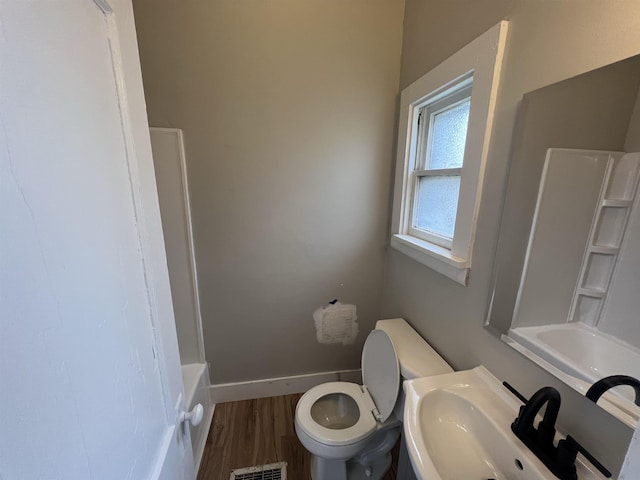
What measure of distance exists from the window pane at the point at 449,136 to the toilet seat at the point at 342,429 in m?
1.27

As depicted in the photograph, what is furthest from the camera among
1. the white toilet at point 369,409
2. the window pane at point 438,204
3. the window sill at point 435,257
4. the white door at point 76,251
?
the window pane at point 438,204

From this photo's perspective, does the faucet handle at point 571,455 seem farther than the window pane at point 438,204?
No

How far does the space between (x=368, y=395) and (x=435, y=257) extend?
825mm

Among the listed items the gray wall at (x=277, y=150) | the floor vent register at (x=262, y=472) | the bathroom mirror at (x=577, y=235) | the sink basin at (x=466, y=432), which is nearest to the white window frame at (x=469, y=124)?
the bathroom mirror at (x=577, y=235)

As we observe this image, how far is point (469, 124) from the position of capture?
102 cm

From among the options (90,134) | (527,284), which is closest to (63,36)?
(90,134)

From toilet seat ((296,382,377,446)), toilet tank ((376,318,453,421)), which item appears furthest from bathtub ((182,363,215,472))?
toilet tank ((376,318,453,421))

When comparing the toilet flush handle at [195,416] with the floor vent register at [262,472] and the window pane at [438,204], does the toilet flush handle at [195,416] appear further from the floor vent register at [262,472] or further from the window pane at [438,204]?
the window pane at [438,204]

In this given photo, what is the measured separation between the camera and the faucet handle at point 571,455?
0.62 m

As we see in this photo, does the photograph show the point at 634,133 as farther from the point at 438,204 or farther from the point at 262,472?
the point at 262,472

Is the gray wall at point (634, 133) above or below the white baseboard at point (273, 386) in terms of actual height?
above

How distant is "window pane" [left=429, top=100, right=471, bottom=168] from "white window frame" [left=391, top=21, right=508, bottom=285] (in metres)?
0.09

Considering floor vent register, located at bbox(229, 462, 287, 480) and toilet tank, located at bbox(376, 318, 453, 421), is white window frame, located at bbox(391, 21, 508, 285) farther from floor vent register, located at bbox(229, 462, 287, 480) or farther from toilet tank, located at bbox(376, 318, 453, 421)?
floor vent register, located at bbox(229, 462, 287, 480)

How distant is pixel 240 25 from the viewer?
1402 millimetres
